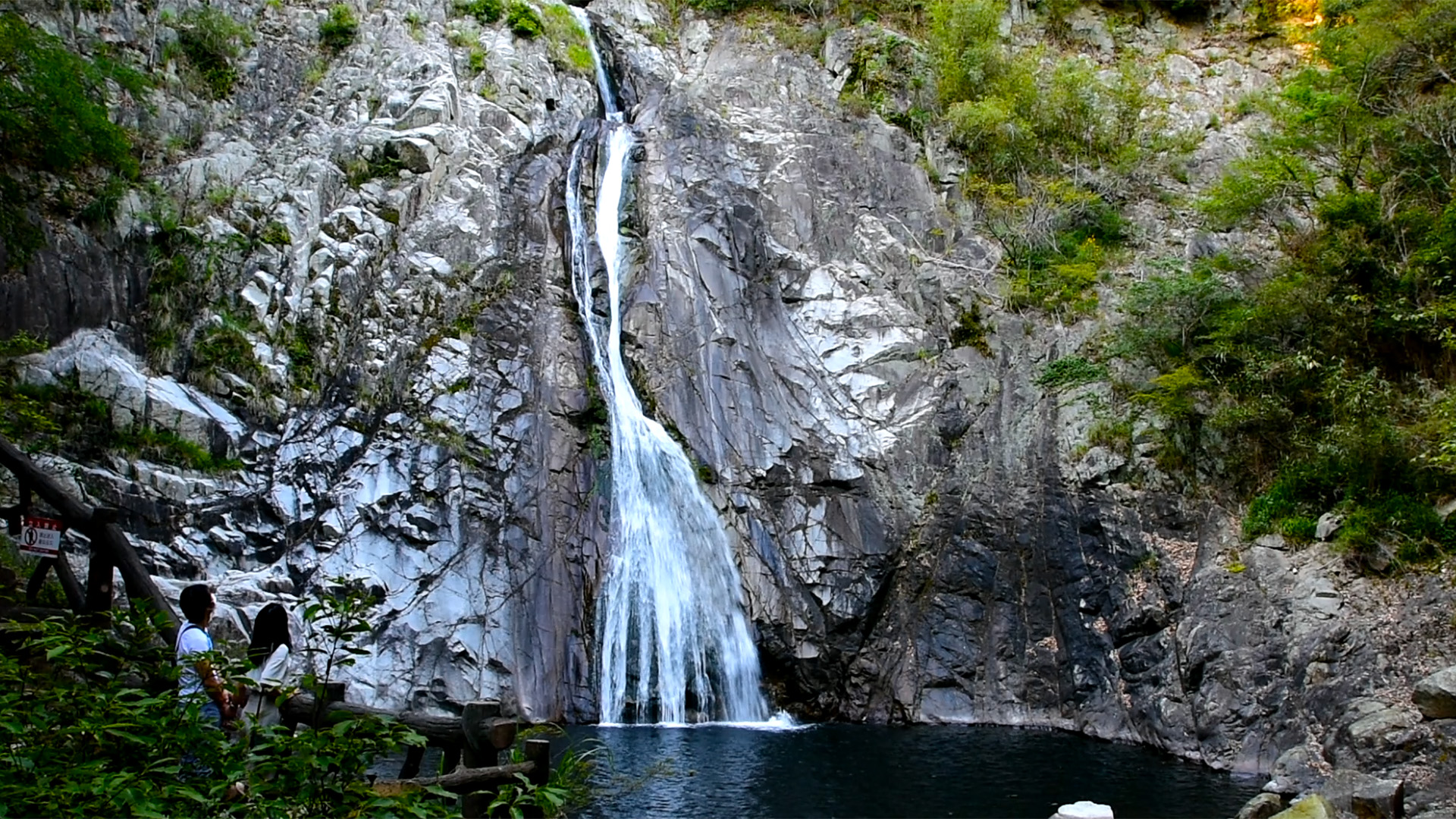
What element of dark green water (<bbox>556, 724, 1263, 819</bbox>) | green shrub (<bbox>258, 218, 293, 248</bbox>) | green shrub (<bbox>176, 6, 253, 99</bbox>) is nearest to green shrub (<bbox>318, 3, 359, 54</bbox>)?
green shrub (<bbox>176, 6, 253, 99</bbox>)

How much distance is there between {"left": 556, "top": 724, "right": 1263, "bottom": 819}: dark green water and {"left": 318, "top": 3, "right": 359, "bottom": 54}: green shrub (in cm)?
1645

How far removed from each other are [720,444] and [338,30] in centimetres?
1357

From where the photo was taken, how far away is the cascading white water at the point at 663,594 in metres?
14.9

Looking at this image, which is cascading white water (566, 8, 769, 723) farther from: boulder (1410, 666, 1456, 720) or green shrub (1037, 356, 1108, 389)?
boulder (1410, 666, 1456, 720)

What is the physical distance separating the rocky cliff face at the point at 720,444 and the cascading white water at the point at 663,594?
1.29ft

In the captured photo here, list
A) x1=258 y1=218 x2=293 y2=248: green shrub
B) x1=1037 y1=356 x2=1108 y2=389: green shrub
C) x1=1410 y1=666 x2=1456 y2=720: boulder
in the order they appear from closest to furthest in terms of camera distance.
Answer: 1. x1=1410 y1=666 x2=1456 y2=720: boulder
2. x1=258 y1=218 x2=293 y2=248: green shrub
3. x1=1037 y1=356 x2=1108 y2=389: green shrub

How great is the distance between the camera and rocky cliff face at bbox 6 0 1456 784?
43.5 ft

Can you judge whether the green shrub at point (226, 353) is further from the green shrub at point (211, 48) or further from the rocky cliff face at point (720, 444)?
the green shrub at point (211, 48)

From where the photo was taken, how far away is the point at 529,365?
675 inches

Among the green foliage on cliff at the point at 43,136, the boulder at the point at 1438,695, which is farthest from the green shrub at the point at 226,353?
the boulder at the point at 1438,695

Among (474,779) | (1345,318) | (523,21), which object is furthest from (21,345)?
(1345,318)

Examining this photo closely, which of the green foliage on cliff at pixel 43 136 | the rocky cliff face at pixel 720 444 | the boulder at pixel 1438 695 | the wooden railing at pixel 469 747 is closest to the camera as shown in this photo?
the wooden railing at pixel 469 747

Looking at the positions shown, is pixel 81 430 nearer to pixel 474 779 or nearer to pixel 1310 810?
pixel 474 779

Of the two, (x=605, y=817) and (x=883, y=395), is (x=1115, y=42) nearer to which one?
(x=883, y=395)
